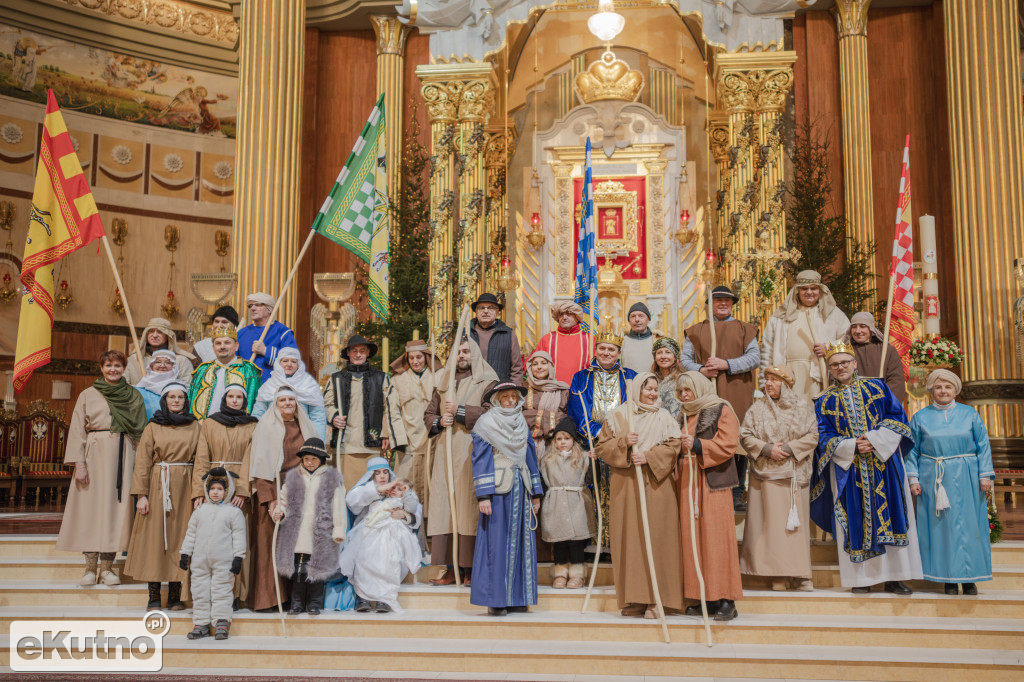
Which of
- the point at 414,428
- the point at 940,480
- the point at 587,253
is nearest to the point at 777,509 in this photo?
the point at 940,480

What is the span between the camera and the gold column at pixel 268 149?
11.2m

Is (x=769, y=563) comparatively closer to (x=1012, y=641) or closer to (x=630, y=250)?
(x=1012, y=641)

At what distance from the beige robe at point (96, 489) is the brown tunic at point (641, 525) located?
128 inches

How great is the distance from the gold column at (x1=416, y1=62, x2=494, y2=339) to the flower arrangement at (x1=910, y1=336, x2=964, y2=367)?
4947 mm

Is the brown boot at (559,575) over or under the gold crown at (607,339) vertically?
under

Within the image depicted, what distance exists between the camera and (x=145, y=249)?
13.6 m

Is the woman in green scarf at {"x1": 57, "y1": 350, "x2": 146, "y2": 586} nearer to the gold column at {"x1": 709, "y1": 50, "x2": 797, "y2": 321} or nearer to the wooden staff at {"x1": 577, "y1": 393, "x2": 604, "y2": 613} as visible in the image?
the wooden staff at {"x1": 577, "y1": 393, "x2": 604, "y2": 613}

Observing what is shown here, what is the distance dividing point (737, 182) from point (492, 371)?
512cm

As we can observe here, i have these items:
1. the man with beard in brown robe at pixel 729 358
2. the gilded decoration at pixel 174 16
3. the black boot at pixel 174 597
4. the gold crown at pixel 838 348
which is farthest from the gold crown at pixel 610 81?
the black boot at pixel 174 597

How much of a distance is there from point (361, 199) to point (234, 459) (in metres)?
2.43

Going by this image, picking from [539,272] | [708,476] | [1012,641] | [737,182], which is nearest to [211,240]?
[539,272]

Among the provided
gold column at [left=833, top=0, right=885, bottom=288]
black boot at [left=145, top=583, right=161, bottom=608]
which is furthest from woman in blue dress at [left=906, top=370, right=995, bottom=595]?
gold column at [left=833, top=0, right=885, bottom=288]

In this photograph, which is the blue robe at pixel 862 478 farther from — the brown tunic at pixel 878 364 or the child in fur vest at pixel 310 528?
the child in fur vest at pixel 310 528

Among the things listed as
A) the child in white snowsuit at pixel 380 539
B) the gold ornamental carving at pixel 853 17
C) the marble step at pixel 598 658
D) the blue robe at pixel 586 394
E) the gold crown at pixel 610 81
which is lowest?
the marble step at pixel 598 658
